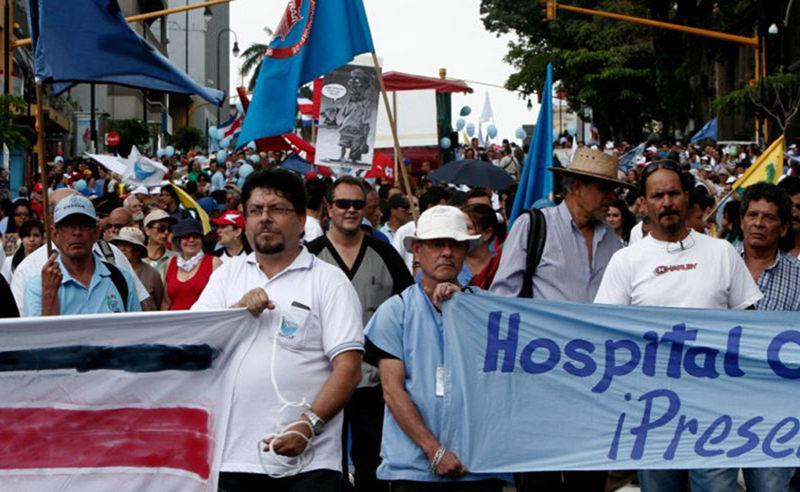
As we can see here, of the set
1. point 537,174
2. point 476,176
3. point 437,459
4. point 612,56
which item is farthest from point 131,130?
point 437,459

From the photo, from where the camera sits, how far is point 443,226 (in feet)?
18.3

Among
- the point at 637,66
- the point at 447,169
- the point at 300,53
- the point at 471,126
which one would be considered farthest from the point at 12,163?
the point at 637,66

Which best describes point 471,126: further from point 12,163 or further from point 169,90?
point 169,90

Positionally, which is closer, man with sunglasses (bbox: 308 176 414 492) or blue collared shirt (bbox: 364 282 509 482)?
blue collared shirt (bbox: 364 282 509 482)

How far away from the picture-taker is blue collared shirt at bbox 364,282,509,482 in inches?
212

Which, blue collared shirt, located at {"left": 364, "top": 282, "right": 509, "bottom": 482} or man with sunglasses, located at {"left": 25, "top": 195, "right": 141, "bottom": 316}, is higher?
man with sunglasses, located at {"left": 25, "top": 195, "right": 141, "bottom": 316}

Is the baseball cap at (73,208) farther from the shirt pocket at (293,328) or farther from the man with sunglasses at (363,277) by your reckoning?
the shirt pocket at (293,328)

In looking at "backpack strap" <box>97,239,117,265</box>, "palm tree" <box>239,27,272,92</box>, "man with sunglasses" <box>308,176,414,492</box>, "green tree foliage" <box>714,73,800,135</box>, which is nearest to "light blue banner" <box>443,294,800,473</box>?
"man with sunglasses" <box>308,176,414,492</box>

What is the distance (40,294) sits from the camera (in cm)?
687

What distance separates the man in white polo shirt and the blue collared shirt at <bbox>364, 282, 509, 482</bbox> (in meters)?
0.25

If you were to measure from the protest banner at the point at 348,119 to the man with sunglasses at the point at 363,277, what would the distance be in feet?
16.9

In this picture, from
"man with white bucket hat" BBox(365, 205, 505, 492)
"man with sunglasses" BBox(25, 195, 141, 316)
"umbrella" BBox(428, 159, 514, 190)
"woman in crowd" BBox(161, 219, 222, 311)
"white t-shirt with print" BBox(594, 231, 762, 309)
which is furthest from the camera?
"umbrella" BBox(428, 159, 514, 190)

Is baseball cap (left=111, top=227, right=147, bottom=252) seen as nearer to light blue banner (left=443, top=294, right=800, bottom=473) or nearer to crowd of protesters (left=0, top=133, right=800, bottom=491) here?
crowd of protesters (left=0, top=133, right=800, bottom=491)

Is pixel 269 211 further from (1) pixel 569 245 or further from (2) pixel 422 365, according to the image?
(1) pixel 569 245
